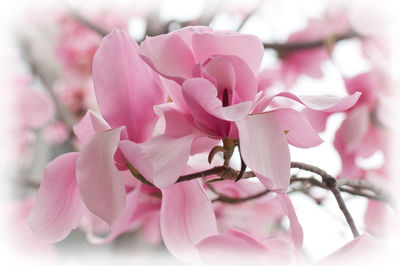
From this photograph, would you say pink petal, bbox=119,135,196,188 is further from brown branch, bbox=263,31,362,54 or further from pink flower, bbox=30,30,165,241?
brown branch, bbox=263,31,362,54

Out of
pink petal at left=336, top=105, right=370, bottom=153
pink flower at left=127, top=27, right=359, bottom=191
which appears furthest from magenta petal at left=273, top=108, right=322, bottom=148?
pink petal at left=336, top=105, right=370, bottom=153

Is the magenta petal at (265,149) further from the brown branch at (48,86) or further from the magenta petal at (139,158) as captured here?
the brown branch at (48,86)

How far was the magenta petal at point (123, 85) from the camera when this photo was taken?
271 millimetres

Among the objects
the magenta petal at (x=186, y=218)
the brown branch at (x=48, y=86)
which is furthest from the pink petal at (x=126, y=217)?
the brown branch at (x=48, y=86)

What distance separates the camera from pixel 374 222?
1.80 feet

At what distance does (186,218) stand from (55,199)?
82mm

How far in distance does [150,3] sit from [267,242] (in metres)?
0.52

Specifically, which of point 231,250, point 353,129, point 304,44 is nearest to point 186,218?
point 231,250

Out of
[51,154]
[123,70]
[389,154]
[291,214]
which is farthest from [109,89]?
[51,154]

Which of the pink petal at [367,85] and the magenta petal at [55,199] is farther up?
the magenta petal at [55,199]

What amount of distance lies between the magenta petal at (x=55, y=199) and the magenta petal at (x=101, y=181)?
0.12ft

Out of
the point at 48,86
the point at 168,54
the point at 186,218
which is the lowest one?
the point at 48,86

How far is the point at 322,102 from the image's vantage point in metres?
0.26

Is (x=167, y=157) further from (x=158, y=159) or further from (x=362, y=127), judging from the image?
(x=362, y=127)
